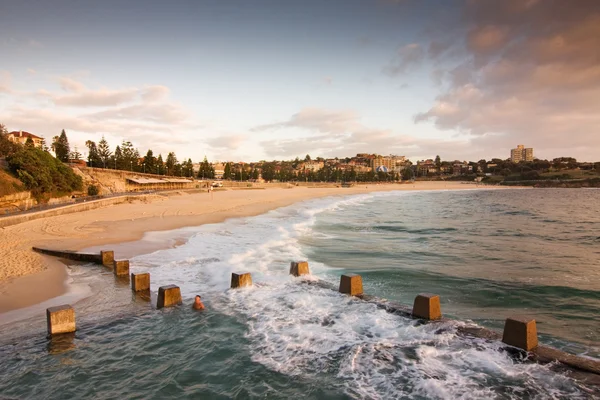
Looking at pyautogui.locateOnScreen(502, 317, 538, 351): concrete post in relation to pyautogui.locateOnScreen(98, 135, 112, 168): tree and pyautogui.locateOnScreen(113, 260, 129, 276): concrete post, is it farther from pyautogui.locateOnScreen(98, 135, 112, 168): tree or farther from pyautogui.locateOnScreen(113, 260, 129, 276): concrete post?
pyautogui.locateOnScreen(98, 135, 112, 168): tree

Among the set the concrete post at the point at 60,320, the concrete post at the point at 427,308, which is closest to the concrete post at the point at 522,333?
the concrete post at the point at 427,308

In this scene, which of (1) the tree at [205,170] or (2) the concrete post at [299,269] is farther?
(1) the tree at [205,170]

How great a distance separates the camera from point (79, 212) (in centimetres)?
3058

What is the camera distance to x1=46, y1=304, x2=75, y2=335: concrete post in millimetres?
7082

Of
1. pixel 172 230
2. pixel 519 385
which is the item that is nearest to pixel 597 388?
pixel 519 385

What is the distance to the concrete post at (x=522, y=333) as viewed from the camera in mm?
5855

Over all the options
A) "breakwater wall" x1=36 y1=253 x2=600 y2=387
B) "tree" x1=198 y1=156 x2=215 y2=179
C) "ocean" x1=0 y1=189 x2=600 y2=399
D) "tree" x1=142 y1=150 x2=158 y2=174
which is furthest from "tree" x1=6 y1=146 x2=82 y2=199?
"tree" x1=198 y1=156 x2=215 y2=179

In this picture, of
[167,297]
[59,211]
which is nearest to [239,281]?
[167,297]

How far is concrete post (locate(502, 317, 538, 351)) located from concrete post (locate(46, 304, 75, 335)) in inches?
336

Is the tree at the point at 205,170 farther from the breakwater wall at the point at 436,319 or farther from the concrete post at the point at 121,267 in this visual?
the breakwater wall at the point at 436,319

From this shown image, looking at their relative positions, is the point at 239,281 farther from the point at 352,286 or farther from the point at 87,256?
the point at 87,256

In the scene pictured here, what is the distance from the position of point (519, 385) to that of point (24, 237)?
22004mm

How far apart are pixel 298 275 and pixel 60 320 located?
20.9ft

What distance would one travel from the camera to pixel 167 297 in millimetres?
8797
